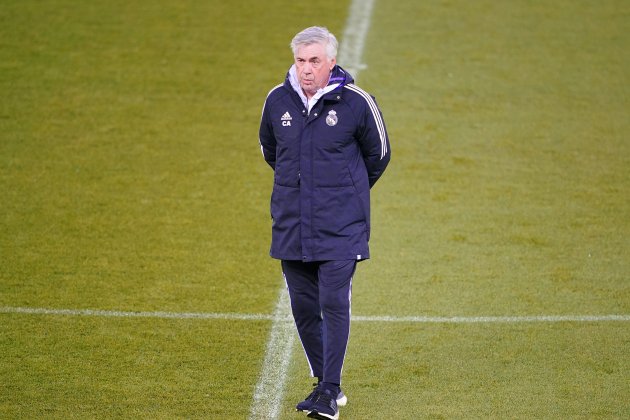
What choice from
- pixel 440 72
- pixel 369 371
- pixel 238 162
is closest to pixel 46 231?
pixel 238 162

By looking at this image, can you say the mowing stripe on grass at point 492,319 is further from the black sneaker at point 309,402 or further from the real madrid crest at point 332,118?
the real madrid crest at point 332,118

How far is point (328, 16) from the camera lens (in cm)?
1359

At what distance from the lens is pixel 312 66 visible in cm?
552

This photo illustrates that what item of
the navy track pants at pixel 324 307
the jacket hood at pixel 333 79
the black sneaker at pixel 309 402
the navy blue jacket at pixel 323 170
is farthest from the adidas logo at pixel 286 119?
the black sneaker at pixel 309 402

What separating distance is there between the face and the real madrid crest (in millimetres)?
135

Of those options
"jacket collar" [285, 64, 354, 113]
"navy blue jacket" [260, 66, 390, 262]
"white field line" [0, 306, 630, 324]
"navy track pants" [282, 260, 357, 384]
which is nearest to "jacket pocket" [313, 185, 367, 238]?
"navy blue jacket" [260, 66, 390, 262]

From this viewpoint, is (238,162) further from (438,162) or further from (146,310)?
(146,310)

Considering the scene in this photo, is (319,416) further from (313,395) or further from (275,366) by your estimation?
(275,366)

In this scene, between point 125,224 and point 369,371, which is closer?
point 369,371

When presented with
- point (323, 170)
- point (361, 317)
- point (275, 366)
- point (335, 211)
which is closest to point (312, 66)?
point (323, 170)

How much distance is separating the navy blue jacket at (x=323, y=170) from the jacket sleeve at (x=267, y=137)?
3cm

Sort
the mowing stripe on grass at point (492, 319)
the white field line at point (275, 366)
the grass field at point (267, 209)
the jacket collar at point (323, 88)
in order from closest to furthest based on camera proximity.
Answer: the jacket collar at point (323, 88) → the white field line at point (275, 366) → the grass field at point (267, 209) → the mowing stripe on grass at point (492, 319)

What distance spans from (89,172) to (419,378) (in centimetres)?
447

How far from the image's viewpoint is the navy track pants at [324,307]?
574 centimetres
